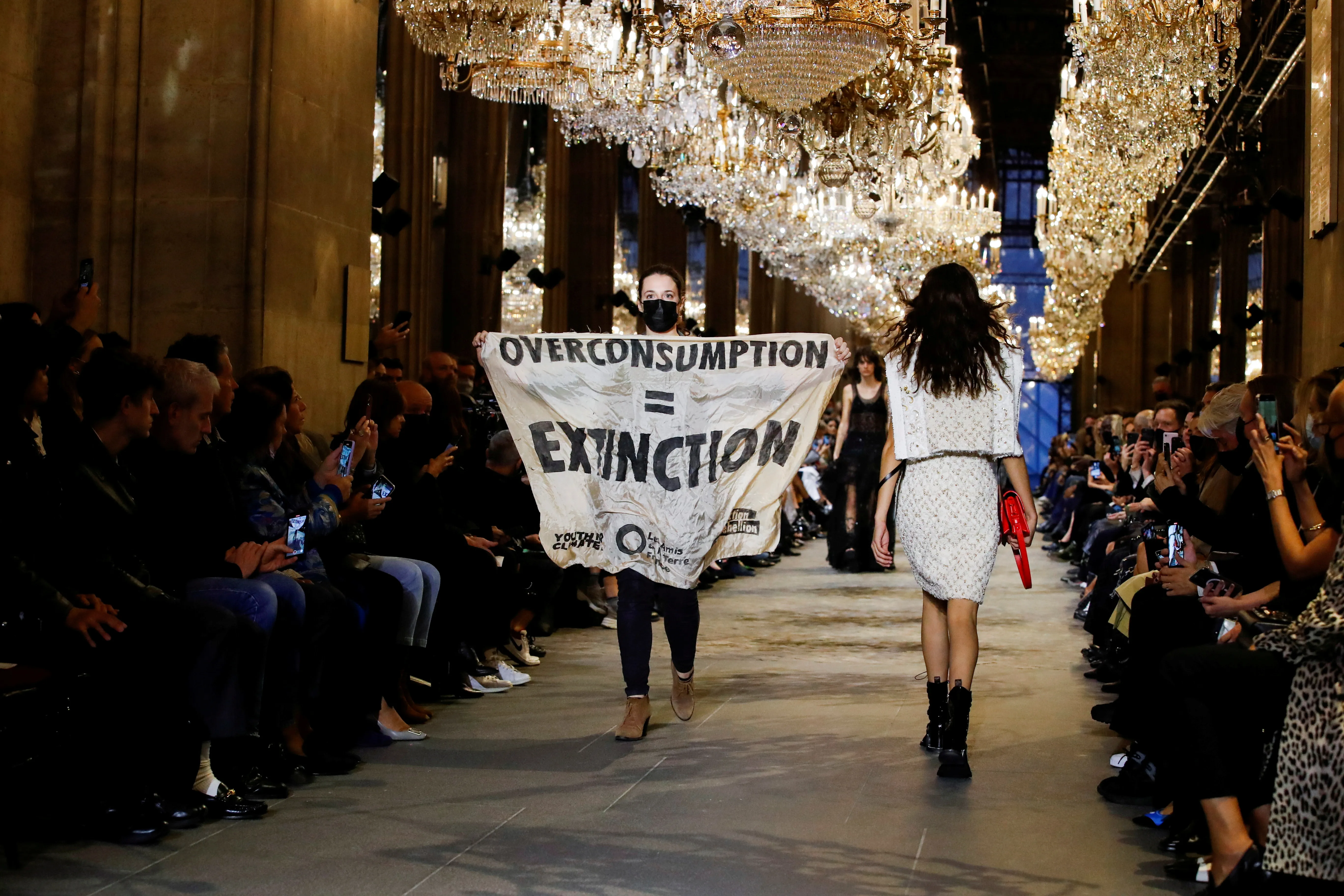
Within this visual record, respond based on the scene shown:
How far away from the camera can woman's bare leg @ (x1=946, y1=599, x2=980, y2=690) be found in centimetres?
532

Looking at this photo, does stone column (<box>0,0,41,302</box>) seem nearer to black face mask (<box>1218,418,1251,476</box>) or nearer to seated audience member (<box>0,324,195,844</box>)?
seated audience member (<box>0,324,195,844</box>)

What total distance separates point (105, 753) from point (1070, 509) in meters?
15.6

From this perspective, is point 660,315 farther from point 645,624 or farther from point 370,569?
point 370,569

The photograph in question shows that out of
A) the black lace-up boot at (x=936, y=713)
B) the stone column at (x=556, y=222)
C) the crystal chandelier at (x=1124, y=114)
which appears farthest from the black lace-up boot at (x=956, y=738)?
the stone column at (x=556, y=222)

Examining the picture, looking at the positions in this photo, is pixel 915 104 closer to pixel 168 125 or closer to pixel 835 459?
pixel 835 459

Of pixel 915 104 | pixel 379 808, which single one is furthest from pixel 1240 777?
pixel 915 104

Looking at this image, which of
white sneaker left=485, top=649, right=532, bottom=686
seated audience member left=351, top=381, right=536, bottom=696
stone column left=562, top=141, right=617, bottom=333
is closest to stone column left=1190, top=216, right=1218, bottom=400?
stone column left=562, top=141, right=617, bottom=333

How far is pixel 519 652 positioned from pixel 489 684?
2.60ft

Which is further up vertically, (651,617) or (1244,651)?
(1244,651)

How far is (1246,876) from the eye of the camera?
3529mm

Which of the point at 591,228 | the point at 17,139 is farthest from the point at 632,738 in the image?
the point at 591,228

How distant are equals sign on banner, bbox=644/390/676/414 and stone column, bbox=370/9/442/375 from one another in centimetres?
729

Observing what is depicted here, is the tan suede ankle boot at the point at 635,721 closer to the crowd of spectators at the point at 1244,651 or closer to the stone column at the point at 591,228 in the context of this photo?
the crowd of spectators at the point at 1244,651

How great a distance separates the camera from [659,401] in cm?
612
